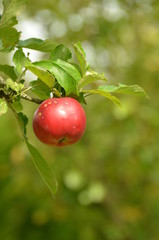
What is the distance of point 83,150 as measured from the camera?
3105mm

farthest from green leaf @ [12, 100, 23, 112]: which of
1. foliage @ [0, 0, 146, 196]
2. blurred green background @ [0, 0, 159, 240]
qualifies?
blurred green background @ [0, 0, 159, 240]

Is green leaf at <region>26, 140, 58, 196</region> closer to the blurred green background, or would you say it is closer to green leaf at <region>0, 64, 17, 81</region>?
green leaf at <region>0, 64, 17, 81</region>

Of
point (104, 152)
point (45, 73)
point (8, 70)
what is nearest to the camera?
point (45, 73)

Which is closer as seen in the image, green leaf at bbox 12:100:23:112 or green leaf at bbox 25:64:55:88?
green leaf at bbox 25:64:55:88

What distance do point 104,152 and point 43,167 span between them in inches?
84.3

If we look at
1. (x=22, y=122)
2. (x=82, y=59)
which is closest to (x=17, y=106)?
(x=22, y=122)

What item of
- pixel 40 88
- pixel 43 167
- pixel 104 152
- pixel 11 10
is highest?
pixel 11 10

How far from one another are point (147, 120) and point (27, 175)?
1.06 metres

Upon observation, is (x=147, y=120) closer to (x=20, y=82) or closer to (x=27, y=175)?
(x=27, y=175)

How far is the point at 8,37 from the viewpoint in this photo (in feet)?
2.48

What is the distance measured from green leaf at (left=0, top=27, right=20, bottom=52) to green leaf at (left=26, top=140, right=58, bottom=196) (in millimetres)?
168

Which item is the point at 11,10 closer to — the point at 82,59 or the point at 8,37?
the point at 8,37

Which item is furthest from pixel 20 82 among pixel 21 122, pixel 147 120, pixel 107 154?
pixel 107 154

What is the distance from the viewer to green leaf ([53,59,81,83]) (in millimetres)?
711
